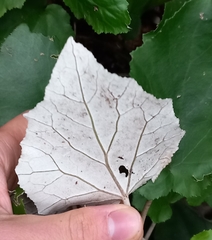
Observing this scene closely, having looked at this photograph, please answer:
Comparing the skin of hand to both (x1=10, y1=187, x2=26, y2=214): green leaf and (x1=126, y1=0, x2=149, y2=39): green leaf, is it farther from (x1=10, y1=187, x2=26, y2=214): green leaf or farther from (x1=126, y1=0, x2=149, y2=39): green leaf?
(x1=126, y1=0, x2=149, y2=39): green leaf

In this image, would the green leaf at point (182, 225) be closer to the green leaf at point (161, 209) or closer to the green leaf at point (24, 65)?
the green leaf at point (161, 209)

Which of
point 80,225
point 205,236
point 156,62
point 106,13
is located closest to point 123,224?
point 80,225

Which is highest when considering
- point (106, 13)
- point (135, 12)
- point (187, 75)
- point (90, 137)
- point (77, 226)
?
point (135, 12)

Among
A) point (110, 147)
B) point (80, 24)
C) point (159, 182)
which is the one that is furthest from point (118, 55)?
point (110, 147)

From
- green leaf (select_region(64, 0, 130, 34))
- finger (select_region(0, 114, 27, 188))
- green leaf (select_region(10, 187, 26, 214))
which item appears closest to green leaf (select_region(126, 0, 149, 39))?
green leaf (select_region(64, 0, 130, 34))

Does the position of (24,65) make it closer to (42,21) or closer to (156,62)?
(42,21)

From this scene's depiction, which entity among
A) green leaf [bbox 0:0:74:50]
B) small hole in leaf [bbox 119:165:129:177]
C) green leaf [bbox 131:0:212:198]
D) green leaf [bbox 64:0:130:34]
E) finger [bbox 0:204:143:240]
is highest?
green leaf [bbox 0:0:74:50]
